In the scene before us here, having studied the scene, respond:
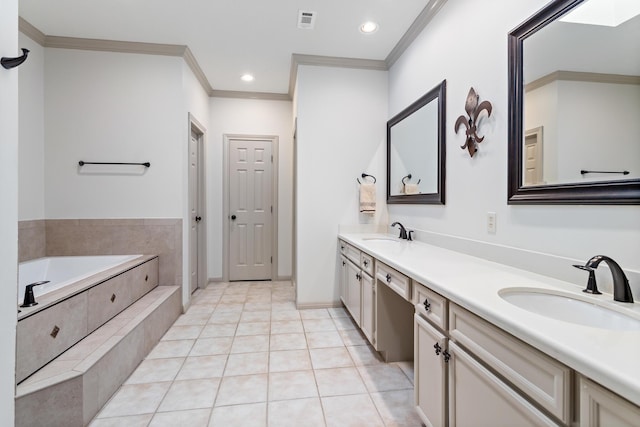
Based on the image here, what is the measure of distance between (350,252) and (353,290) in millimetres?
348

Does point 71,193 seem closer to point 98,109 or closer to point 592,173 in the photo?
point 98,109

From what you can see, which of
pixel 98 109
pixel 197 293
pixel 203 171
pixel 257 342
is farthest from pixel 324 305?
pixel 98 109

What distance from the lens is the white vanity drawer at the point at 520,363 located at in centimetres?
73

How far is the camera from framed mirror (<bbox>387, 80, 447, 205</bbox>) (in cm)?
229

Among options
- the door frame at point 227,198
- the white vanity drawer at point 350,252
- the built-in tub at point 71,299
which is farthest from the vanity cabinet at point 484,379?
the door frame at point 227,198

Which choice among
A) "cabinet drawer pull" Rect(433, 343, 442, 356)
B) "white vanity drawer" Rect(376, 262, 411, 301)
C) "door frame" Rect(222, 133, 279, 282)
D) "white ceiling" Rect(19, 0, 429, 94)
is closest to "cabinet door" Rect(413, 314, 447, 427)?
"cabinet drawer pull" Rect(433, 343, 442, 356)

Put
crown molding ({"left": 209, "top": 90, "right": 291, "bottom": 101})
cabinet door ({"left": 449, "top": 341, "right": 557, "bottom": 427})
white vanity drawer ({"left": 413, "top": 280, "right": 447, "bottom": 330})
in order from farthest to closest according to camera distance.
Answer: crown molding ({"left": 209, "top": 90, "right": 291, "bottom": 101}) → white vanity drawer ({"left": 413, "top": 280, "right": 447, "bottom": 330}) → cabinet door ({"left": 449, "top": 341, "right": 557, "bottom": 427})

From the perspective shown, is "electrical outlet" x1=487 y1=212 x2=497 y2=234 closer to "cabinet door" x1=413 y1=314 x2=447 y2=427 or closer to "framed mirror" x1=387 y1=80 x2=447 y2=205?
"framed mirror" x1=387 y1=80 x2=447 y2=205

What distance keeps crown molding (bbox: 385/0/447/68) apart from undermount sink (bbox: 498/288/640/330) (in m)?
2.14

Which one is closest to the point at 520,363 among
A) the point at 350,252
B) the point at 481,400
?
the point at 481,400

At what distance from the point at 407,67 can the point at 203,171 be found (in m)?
2.79

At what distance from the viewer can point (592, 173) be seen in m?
1.18

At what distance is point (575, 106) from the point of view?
→ 125 cm

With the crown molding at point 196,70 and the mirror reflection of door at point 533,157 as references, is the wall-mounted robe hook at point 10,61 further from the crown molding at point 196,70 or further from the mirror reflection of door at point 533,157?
the crown molding at point 196,70
